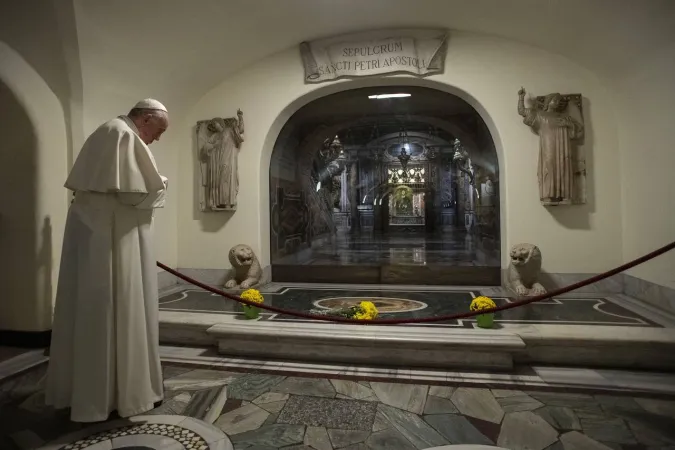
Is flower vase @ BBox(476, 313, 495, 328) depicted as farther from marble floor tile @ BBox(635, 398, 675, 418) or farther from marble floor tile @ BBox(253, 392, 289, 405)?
marble floor tile @ BBox(253, 392, 289, 405)

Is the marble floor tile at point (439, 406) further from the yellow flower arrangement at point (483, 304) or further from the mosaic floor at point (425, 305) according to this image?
the mosaic floor at point (425, 305)

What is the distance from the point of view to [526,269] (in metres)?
4.94

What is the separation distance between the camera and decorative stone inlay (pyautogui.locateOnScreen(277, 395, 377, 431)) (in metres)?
2.38

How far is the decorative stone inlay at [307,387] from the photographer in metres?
2.81

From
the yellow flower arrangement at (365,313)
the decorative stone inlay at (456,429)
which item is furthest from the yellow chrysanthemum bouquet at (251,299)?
the decorative stone inlay at (456,429)

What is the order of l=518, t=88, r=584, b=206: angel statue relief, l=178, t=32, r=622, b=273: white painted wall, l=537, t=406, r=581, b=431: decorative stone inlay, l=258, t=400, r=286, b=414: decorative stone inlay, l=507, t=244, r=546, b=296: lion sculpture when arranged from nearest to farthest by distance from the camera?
l=537, t=406, r=581, b=431: decorative stone inlay < l=258, t=400, r=286, b=414: decorative stone inlay < l=507, t=244, r=546, b=296: lion sculpture < l=518, t=88, r=584, b=206: angel statue relief < l=178, t=32, r=622, b=273: white painted wall

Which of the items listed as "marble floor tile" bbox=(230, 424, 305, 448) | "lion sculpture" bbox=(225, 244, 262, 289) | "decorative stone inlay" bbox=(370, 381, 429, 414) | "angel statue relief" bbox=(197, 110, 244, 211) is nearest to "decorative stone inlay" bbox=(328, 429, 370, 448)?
"marble floor tile" bbox=(230, 424, 305, 448)

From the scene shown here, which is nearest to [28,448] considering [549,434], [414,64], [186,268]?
[549,434]

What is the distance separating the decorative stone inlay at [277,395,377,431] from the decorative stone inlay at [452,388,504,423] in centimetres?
64

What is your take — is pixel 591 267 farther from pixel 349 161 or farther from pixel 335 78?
pixel 349 161

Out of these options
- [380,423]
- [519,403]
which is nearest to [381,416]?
[380,423]

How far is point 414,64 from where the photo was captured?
5656 mm

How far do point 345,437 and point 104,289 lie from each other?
1752 mm

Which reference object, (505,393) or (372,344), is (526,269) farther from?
(372,344)
